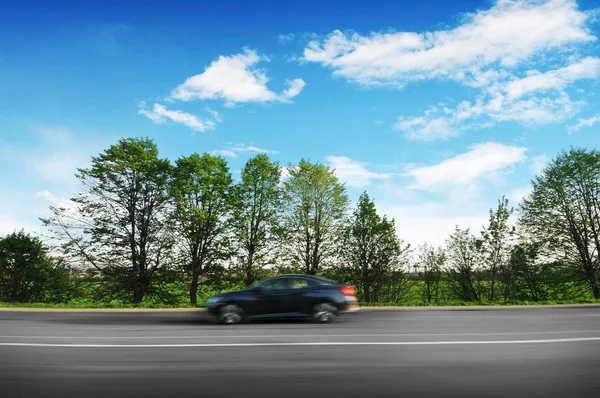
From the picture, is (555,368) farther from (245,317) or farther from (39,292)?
(39,292)

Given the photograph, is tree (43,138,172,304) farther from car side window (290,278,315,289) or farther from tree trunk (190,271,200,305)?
car side window (290,278,315,289)

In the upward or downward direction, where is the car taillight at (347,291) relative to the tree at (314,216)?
downward

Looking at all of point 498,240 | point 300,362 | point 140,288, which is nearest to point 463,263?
point 498,240

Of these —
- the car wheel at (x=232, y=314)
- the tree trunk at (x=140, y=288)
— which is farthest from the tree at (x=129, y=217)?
the car wheel at (x=232, y=314)

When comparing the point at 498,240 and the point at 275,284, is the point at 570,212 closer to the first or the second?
the point at 498,240

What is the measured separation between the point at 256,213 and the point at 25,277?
75.7 feet

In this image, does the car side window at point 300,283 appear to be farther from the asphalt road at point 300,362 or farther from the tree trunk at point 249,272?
the tree trunk at point 249,272

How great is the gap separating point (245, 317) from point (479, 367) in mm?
7657

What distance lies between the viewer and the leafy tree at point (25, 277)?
4106cm

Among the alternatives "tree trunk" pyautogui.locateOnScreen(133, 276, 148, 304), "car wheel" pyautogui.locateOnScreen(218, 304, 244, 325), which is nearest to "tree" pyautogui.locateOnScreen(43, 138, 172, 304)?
"tree trunk" pyautogui.locateOnScreen(133, 276, 148, 304)

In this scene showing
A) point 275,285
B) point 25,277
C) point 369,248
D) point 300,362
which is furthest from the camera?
point 25,277

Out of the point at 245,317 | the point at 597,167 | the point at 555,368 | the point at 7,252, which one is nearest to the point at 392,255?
the point at 597,167

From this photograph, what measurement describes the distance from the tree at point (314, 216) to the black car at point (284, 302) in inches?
895

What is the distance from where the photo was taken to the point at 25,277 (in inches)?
1624
